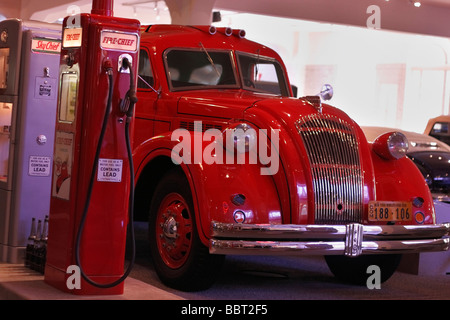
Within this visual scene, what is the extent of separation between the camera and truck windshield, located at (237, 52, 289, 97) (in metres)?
7.67

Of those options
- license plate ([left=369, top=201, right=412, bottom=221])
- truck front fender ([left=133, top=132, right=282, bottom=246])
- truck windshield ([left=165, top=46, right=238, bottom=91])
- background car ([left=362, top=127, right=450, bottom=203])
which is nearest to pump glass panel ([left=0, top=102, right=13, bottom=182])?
truck front fender ([left=133, top=132, right=282, bottom=246])

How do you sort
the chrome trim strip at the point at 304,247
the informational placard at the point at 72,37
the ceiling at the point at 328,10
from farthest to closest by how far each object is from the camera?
the ceiling at the point at 328,10 → the chrome trim strip at the point at 304,247 → the informational placard at the point at 72,37

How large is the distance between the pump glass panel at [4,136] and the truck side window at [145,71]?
51.0 inches

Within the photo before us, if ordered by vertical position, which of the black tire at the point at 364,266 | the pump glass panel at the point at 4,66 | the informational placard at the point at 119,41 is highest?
the informational placard at the point at 119,41

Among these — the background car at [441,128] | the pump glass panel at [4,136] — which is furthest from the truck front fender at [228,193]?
the background car at [441,128]

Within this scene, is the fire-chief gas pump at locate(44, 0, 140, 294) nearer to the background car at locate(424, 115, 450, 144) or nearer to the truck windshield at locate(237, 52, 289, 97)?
the truck windshield at locate(237, 52, 289, 97)

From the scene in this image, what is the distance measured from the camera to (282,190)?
6027 millimetres

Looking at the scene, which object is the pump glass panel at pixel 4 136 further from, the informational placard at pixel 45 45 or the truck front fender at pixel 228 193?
the truck front fender at pixel 228 193

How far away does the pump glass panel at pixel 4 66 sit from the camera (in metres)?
6.54

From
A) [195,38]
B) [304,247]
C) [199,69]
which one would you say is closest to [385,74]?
[195,38]

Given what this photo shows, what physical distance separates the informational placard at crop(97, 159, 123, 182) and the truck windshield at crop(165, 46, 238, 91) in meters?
2.17

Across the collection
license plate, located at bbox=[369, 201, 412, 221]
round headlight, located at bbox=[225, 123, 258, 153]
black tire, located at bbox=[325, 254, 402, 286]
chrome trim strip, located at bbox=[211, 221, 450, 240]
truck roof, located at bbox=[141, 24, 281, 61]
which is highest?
truck roof, located at bbox=[141, 24, 281, 61]
